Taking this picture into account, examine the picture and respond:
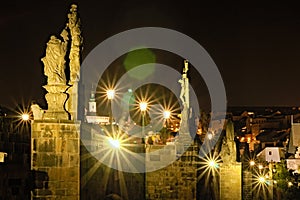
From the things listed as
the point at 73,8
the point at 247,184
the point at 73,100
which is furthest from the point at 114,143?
the point at 247,184

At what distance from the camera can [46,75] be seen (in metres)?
12.3

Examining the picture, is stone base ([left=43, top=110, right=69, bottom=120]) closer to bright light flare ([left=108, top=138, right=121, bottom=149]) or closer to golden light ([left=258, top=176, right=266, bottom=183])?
bright light flare ([left=108, top=138, right=121, bottom=149])

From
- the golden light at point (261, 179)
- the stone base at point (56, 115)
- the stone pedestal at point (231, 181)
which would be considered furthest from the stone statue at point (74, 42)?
the golden light at point (261, 179)

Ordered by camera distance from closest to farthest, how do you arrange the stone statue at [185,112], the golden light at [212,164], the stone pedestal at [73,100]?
the stone pedestal at [73,100] → the stone statue at [185,112] → the golden light at [212,164]

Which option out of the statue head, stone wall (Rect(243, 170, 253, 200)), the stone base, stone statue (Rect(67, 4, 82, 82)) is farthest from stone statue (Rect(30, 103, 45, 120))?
stone wall (Rect(243, 170, 253, 200))

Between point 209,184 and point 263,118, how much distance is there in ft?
259

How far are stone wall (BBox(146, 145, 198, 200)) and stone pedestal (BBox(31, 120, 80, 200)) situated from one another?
5315 mm

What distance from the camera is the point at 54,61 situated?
40.4 ft

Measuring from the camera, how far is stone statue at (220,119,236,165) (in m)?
24.8

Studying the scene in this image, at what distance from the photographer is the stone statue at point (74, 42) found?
1295cm

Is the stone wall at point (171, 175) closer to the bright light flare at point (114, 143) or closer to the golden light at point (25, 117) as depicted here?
the bright light flare at point (114, 143)

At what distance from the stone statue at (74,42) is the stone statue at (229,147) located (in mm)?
12419

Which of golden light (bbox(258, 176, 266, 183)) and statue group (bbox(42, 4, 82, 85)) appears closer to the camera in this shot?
statue group (bbox(42, 4, 82, 85))

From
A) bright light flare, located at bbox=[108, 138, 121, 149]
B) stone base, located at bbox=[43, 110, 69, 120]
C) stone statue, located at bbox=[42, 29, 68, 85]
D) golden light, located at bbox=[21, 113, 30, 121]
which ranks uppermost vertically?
stone statue, located at bbox=[42, 29, 68, 85]
